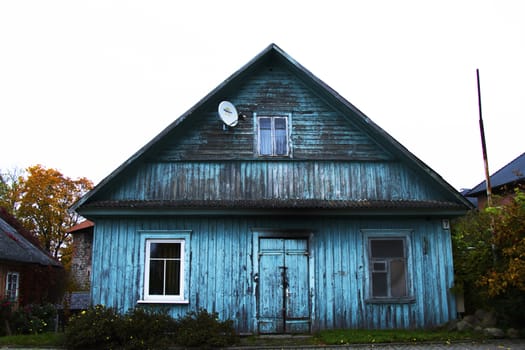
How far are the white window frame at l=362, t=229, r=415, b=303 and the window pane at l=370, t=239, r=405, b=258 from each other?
2.8 inches

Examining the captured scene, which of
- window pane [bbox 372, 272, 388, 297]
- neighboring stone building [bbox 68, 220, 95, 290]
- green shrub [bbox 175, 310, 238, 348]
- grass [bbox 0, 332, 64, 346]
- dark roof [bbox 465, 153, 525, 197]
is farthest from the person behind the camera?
neighboring stone building [bbox 68, 220, 95, 290]

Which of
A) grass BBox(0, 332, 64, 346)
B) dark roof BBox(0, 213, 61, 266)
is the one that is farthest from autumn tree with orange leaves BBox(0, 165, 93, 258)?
grass BBox(0, 332, 64, 346)

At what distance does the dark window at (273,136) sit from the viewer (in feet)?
38.3

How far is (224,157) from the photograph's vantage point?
→ 452 inches

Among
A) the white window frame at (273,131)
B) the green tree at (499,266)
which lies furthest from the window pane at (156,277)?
the green tree at (499,266)

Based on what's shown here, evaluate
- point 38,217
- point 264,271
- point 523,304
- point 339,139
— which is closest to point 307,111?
point 339,139

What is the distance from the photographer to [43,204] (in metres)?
39.2

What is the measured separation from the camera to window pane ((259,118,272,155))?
11689mm

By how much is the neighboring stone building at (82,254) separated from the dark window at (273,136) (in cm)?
2388

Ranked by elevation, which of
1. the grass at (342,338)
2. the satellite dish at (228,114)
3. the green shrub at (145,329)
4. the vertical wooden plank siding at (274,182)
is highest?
the satellite dish at (228,114)

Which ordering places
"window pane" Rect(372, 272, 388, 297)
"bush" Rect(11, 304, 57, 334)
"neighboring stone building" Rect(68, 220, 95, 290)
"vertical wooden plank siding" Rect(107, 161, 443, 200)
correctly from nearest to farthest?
"window pane" Rect(372, 272, 388, 297), "vertical wooden plank siding" Rect(107, 161, 443, 200), "bush" Rect(11, 304, 57, 334), "neighboring stone building" Rect(68, 220, 95, 290)

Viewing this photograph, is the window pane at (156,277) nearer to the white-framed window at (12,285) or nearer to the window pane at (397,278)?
the window pane at (397,278)

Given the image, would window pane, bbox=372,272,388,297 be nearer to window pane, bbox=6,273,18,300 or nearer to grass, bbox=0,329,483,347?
grass, bbox=0,329,483,347

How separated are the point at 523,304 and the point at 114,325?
8280mm
